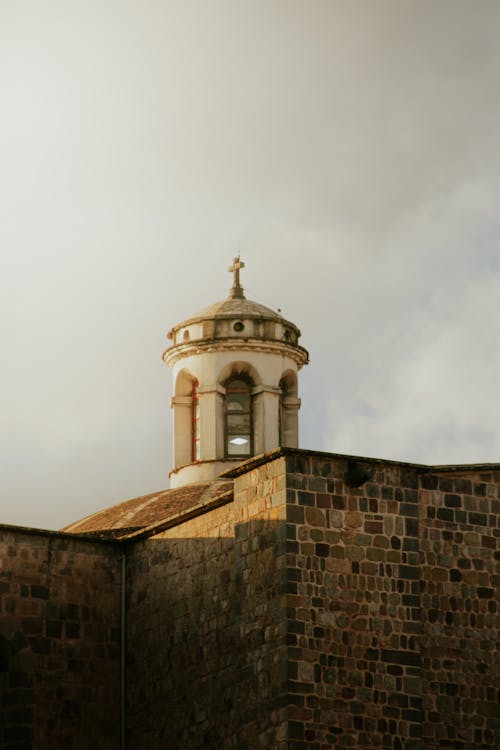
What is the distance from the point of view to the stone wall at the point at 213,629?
119ft

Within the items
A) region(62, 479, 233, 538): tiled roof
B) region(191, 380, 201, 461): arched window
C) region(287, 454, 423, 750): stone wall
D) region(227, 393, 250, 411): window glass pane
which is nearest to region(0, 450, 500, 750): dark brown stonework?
region(287, 454, 423, 750): stone wall

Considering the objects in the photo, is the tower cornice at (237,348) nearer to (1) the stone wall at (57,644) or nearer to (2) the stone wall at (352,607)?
(1) the stone wall at (57,644)

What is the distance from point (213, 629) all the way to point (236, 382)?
41.5ft

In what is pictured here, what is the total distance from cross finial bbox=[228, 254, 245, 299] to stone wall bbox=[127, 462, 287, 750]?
37.1 feet

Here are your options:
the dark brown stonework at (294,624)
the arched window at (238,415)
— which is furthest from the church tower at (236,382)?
the dark brown stonework at (294,624)

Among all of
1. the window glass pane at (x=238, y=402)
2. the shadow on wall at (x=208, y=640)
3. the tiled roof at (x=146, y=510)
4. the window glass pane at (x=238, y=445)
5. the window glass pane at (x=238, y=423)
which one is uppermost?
the window glass pane at (x=238, y=402)

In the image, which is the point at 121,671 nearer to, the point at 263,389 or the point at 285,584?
the point at 285,584

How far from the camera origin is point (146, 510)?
4734 centimetres

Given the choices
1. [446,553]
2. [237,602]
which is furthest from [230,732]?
[446,553]

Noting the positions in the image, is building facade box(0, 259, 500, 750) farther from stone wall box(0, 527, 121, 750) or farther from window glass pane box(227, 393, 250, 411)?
window glass pane box(227, 393, 250, 411)

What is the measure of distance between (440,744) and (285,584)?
353cm

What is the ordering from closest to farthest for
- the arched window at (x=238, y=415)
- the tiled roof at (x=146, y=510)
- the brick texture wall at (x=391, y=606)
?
the brick texture wall at (x=391, y=606) → the tiled roof at (x=146, y=510) → the arched window at (x=238, y=415)

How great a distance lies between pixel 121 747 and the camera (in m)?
40.8

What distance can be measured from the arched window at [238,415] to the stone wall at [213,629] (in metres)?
9.07
